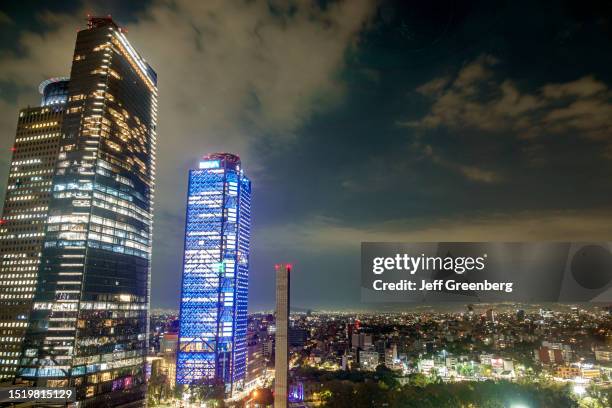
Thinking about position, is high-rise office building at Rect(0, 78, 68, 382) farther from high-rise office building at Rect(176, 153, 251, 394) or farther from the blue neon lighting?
the blue neon lighting

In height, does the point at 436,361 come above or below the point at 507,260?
below

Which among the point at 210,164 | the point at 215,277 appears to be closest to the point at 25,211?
the point at 215,277

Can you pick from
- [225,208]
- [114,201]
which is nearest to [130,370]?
[114,201]

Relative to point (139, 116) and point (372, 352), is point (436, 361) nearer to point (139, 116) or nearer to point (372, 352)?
point (372, 352)

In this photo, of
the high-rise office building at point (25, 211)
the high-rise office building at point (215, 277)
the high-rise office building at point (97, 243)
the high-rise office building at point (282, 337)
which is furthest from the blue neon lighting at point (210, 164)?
the high-rise office building at point (282, 337)

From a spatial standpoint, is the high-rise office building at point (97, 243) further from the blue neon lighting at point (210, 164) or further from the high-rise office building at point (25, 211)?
the blue neon lighting at point (210, 164)

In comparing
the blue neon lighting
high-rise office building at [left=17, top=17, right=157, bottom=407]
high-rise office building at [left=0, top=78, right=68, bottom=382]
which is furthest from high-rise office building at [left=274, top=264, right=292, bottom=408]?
the blue neon lighting
